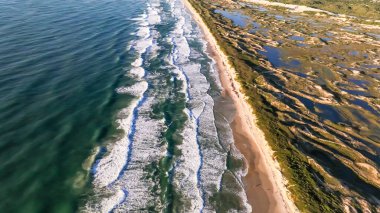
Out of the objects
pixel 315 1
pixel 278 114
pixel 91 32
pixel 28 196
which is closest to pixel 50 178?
pixel 28 196

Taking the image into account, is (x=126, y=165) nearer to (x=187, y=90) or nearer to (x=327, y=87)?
(x=187, y=90)

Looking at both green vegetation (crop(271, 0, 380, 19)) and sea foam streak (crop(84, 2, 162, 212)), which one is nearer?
sea foam streak (crop(84, 2, 162, 212))

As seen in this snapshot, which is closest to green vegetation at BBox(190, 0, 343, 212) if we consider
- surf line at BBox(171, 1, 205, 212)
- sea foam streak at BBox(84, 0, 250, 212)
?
sea foam streak at BBox(84, 0, 250, 212)

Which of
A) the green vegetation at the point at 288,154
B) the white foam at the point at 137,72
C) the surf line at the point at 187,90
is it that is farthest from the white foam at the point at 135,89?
the green vegetation at the point at 288,154

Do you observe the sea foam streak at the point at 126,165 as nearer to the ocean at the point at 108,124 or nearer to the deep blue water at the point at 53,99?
the ocean at the point at 108,124

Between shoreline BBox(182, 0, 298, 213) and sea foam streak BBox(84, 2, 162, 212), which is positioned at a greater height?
sea foam streak BBox(84, 2, 162, 212)

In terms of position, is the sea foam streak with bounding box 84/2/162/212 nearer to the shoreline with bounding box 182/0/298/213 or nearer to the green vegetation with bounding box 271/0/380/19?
the shoreline with bounding box 182/0/298/213

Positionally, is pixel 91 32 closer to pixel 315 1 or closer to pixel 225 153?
pixel 225 153
